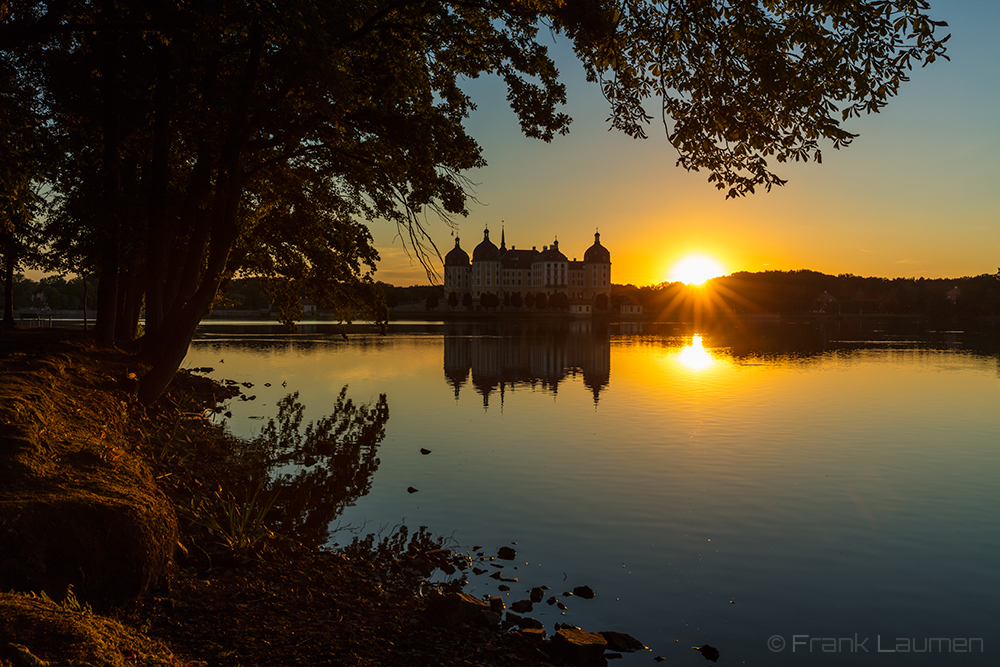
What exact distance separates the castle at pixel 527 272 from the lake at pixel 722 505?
15566cm

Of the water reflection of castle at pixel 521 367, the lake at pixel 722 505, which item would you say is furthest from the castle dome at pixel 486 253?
the lake at pixel 722 505

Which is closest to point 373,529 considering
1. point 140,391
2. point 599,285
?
point 140,391

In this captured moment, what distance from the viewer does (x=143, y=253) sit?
17641 mm

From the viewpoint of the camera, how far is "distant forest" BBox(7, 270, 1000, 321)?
420 ft

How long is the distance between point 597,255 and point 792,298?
50290 mm

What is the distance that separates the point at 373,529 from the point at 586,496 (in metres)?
3.71

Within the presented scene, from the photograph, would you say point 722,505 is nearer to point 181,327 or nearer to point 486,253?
point 181,327

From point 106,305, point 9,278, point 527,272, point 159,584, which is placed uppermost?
point 527,272

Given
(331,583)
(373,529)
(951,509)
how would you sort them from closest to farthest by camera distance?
(331,583), (373,529), (951,509)

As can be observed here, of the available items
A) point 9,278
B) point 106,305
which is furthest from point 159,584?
point 9,278

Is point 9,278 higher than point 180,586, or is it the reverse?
point 9,278

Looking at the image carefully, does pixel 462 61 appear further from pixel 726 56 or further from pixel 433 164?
pixel 726 56

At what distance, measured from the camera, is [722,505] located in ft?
36.2

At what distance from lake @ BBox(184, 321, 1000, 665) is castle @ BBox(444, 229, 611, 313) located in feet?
511
